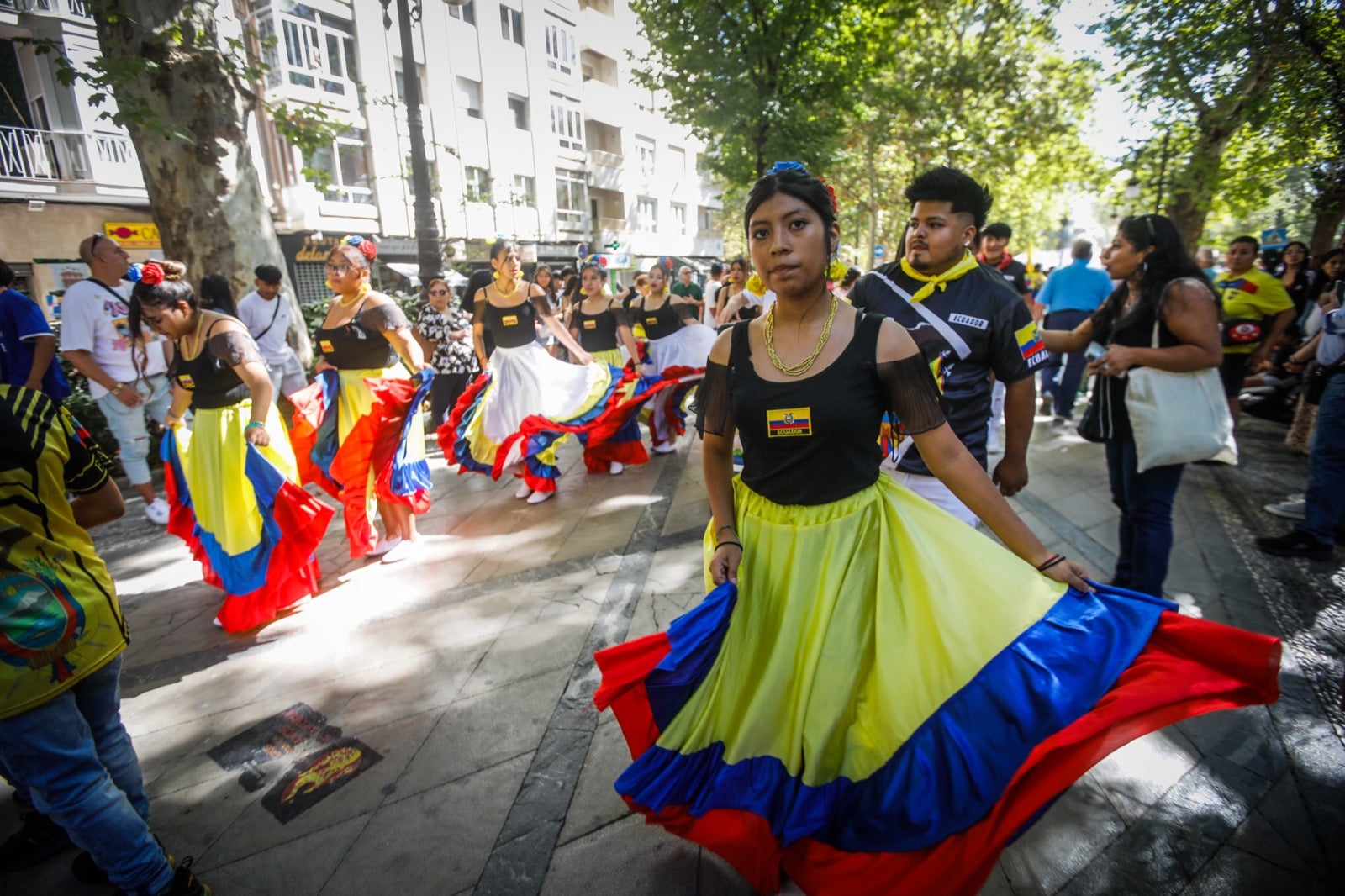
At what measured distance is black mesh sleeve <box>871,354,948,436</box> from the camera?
173 cm

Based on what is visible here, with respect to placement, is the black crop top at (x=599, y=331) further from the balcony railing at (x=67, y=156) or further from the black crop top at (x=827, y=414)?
the balcony railing at (x=67, y=156)

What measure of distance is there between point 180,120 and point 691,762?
7718 mm

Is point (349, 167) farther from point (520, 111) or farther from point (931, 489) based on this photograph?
point (931, 489)

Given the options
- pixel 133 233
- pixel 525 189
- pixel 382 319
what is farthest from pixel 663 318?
pixel 525 189

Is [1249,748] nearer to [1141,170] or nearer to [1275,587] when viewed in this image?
[1275,587]

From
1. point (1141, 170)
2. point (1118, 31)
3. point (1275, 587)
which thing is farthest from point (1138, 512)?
point (1118, 31)

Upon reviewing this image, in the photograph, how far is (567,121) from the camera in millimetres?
28562

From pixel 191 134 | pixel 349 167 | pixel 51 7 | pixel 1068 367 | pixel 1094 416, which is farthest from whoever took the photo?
pixel 349 167

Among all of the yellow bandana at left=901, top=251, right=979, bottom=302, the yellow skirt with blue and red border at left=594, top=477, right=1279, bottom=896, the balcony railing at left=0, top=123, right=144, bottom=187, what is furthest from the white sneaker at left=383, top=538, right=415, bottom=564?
the balcony railing at left=0, top=123, right=144, bottom=187

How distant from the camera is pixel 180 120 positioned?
248 inches

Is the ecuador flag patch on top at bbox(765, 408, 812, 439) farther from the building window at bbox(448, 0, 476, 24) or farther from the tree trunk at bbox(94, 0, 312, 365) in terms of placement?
the building window at bbox(448, 0, 476, 24)

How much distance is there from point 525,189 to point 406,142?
5.79 m

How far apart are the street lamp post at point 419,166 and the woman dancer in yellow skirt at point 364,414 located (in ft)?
12.4

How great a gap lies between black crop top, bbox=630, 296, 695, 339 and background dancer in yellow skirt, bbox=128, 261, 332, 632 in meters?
4.61
